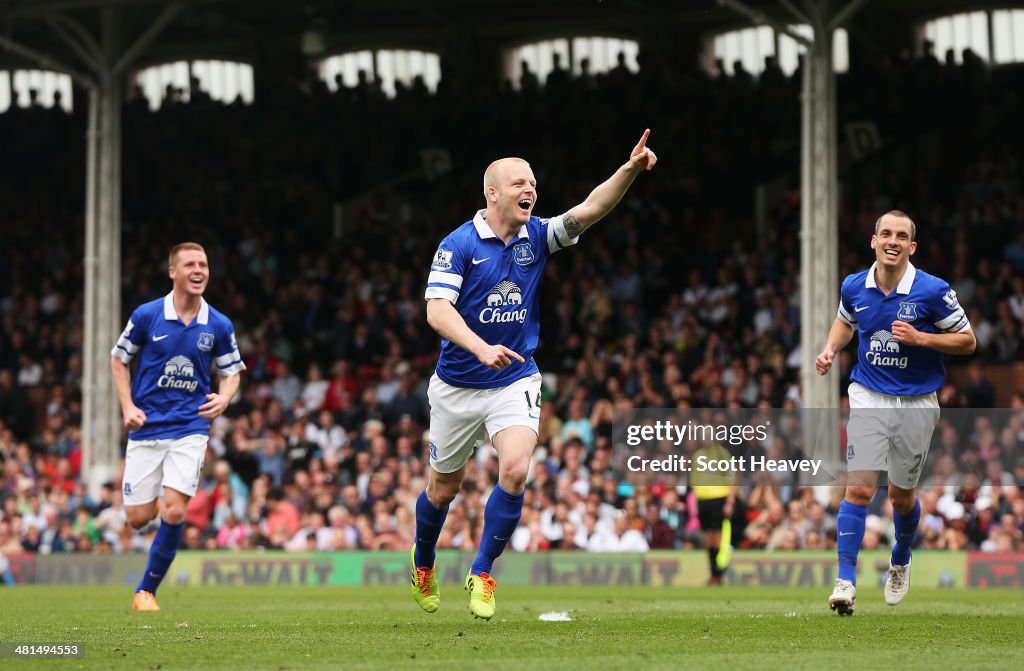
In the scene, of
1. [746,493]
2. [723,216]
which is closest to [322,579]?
[746,493]

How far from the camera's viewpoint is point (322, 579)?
780 inches

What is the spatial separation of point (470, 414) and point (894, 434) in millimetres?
3008

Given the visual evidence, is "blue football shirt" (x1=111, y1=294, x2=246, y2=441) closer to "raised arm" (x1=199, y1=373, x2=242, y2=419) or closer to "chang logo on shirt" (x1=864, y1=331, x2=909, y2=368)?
"raised arm" (x1=199, y1=373, x2=242, y2=419)

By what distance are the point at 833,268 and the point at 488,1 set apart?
12.9 m

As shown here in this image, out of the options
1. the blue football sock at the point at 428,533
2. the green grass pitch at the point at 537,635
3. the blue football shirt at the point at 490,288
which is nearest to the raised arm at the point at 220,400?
the green grass pitch at the point at 537,635

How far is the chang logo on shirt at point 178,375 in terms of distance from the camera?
1175 centimetres

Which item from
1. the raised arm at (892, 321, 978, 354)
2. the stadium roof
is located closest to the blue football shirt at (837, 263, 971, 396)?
the raised arm at (892, 321, 978, 354)

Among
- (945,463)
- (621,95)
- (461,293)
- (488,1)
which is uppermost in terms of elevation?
(488,1)

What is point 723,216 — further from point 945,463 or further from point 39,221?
point 39,221

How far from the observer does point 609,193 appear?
9336mm

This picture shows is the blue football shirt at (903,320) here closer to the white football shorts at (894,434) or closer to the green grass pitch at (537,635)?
the white football shorts at (894,434)

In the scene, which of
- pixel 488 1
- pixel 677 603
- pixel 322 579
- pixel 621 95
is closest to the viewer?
pixel 677 603

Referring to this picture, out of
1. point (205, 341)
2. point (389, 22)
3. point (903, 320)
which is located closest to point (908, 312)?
point (903, 320)
